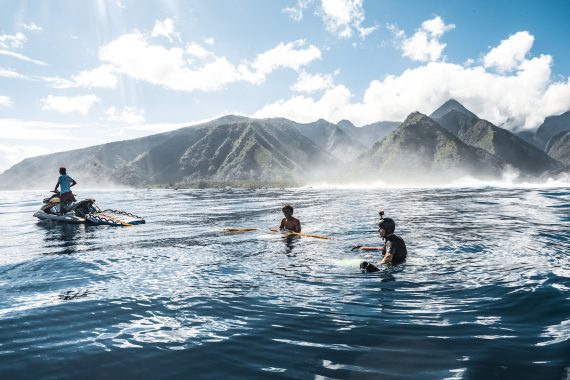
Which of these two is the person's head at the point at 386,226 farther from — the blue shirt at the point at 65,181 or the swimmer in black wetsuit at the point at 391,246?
the blue shirt at the point at 65,181

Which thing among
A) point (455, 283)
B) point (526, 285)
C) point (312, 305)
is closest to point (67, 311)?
point (312, 305)

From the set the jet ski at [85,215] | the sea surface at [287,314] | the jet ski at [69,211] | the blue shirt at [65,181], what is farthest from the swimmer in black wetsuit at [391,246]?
the blue shirt at [65,181]

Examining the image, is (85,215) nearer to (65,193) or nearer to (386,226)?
(65,193)

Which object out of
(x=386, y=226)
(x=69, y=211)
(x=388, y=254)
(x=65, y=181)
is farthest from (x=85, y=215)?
(x=388, y=254)

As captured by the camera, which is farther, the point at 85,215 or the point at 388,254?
the point at 85,215

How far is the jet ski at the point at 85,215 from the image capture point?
27922 mm

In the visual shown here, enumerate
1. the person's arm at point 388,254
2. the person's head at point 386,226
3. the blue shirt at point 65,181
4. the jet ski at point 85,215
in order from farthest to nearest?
the blue shirt at point 65,181, the jet ski at point 85,215, the person's head at point 386,226, the person's arm at point 388,254

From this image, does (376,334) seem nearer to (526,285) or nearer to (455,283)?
(455,283)

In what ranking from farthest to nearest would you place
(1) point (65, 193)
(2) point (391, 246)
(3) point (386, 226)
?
1. (1) point (65, 193)
2. (3) point (386, 226)
3. (2) point (391, 246)

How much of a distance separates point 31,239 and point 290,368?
22195 millimetres

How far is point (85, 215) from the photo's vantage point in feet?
94.5

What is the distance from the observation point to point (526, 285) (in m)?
10.1

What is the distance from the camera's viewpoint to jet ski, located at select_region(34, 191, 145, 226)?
1099 inches

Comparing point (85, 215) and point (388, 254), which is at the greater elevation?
point (85, 215)
